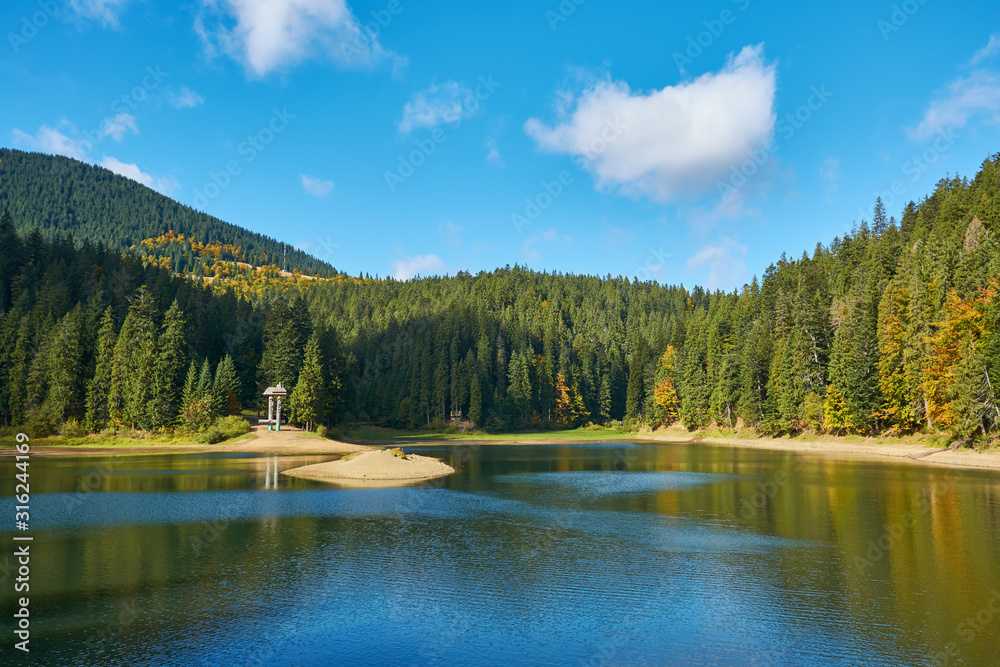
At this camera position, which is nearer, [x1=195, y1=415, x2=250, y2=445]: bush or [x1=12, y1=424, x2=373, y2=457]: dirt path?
[x1=12, y1=424, x2=373, y2=457]: dirt path

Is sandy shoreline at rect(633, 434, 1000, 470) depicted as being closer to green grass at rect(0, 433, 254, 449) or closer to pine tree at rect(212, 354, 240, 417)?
green grass at rect(0, 433, 254, 449)

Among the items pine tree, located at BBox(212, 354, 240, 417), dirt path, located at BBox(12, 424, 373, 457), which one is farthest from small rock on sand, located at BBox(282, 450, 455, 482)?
pine tree, located at BBox(212, 354, 240, 417)

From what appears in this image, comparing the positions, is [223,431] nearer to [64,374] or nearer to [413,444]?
[64,374]

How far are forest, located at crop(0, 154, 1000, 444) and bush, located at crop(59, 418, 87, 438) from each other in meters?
1.54

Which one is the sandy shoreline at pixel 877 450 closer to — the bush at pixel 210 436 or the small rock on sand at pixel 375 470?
the small rock on sand at pixel 375 470

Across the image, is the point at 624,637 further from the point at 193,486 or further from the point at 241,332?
the point at 241,332

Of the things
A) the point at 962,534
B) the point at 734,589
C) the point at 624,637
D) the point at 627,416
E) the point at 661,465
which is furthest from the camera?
the point at 627,416

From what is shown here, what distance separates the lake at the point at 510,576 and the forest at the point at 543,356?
32.5m

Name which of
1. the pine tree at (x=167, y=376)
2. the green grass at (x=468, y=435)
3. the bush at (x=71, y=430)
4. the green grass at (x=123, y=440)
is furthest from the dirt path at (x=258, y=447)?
the green grass at (x=468, y=435)

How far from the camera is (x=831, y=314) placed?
9606cm

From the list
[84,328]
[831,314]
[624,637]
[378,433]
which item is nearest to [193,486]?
[624,637]

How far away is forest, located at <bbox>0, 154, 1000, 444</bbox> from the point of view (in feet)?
239

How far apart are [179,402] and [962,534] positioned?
9377cm

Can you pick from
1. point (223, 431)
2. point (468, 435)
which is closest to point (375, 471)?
point (223, 431)
